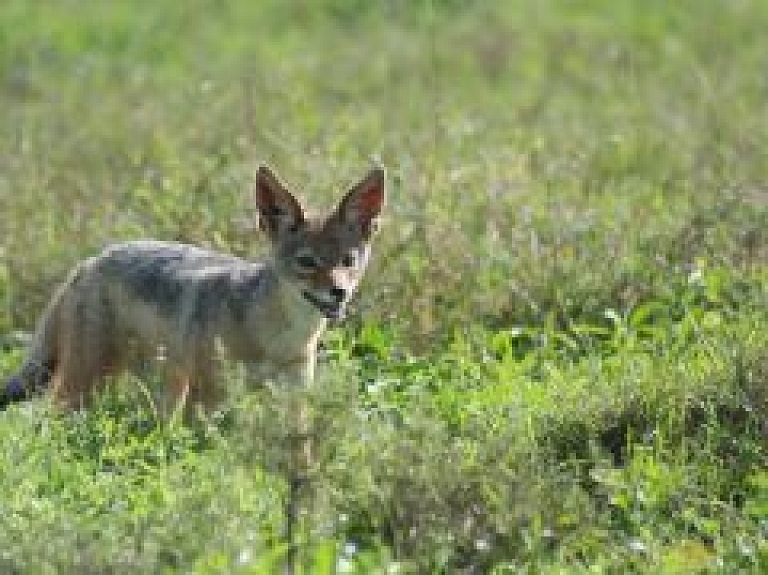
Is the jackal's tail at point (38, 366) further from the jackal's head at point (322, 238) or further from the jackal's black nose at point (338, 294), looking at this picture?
the jackal's black nose at point (338, 294)

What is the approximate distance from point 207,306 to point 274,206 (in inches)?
17.3

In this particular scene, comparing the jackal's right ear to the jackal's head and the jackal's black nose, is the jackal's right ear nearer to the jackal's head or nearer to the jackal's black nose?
the jackal's head

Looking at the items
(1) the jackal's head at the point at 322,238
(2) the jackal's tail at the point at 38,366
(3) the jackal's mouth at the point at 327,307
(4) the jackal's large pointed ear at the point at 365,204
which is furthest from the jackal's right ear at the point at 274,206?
(2) the jackal's tail at the point at 38,366

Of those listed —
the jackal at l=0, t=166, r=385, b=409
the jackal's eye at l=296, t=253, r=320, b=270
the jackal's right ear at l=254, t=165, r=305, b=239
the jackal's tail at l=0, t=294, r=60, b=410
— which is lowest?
the jackal's tail at l=0, t=294, r=60, b=410

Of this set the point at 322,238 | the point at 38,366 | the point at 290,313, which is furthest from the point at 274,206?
the point at 38,366

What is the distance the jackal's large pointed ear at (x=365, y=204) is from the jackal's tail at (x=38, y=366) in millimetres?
1164

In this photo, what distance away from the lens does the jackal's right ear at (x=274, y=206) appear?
8.26m

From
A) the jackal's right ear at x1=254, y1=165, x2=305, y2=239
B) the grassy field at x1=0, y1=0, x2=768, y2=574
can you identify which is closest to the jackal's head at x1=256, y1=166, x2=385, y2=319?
the jackal's right ear at x1=254, y1=165, x2=305, y2=239

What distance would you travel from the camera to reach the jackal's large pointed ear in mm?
8297

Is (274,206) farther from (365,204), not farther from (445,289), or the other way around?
(445,289)

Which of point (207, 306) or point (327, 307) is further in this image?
point (207, 306)

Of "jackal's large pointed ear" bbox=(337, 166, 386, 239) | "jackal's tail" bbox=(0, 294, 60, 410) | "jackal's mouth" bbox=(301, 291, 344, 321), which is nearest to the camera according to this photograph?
"jackal's mouth" bbox=(301, 291, 344, 321)

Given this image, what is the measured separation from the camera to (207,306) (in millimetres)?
8250

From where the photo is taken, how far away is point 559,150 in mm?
11859
